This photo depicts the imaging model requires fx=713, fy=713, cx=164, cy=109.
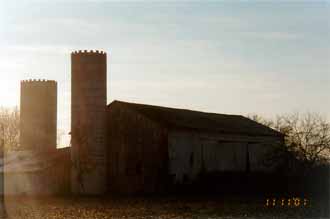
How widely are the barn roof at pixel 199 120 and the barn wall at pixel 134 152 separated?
0.63m

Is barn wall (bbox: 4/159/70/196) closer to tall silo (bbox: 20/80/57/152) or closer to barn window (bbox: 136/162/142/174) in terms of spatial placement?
barn window (bbox: 136/162/142/174)

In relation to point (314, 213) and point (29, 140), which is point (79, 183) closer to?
point (29, 140)

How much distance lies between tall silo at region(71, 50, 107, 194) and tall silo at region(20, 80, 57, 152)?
11.8 meters

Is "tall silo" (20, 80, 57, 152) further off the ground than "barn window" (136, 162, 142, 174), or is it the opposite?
"tall silo" (20, 80, 57, 152)

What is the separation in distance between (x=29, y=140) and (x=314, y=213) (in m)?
36.1

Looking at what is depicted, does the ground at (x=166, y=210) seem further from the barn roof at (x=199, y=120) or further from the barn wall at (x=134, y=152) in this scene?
the barn roof at (x=199, y=120)

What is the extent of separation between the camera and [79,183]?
46938mm

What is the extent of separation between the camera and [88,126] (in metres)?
46.7

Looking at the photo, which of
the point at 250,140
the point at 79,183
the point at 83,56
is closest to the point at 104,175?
the point at 79,183
